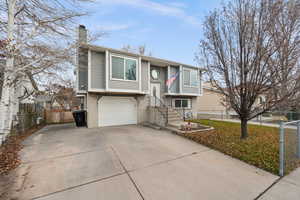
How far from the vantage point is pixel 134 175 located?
293cm

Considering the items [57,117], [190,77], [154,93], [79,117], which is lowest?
[57,117]

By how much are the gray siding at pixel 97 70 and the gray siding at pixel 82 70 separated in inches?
21.4

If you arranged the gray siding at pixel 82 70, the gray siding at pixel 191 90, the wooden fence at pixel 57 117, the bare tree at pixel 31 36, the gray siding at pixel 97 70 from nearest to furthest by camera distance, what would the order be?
the bare tree at pixel 31 36, the gray siding at pixel 97 70, the gray siding at pixel 82 70, the wooden fence at pixel 57 117, the gray siding at pixel 191 90

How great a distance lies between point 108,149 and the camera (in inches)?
181

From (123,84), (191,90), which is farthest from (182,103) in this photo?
(123,84)

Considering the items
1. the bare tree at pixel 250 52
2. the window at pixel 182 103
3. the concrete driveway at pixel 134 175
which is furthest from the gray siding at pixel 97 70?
the window at pixel 182 103

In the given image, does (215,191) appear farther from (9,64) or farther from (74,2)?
(74,2)

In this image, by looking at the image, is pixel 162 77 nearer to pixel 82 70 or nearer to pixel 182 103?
pixel 182 103

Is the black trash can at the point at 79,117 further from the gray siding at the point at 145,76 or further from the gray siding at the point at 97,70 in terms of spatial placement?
the gray siding at the point at 145,76

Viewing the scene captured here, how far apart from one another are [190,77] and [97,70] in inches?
329

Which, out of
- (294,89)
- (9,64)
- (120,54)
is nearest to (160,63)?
(120,54)

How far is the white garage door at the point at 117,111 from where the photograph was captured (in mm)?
8961

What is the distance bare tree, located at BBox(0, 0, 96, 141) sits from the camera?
14.7 ft

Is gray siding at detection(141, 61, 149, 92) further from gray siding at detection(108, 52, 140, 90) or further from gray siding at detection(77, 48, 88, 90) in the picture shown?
gray siding at detection(77, 48, 88, 90)
